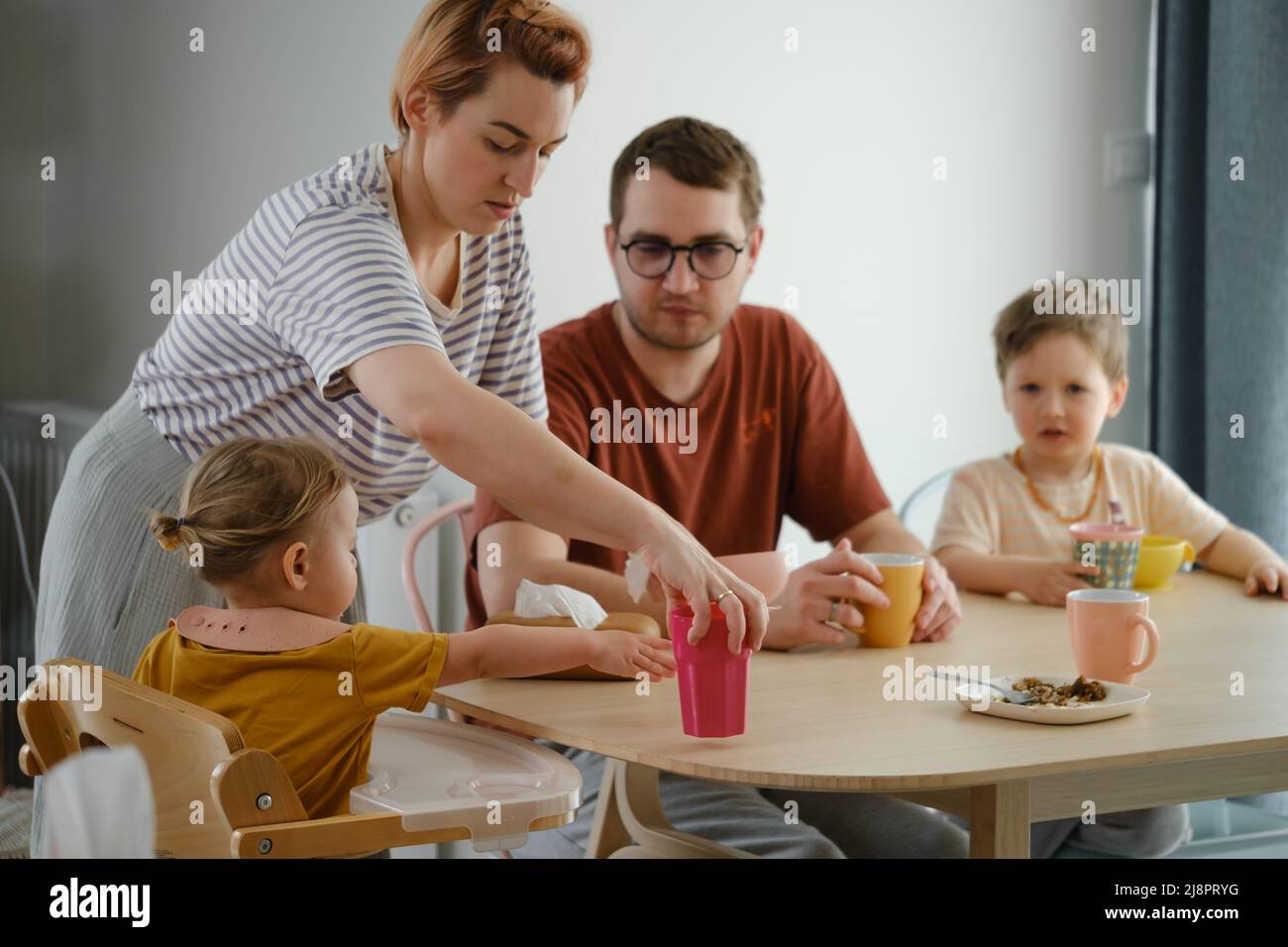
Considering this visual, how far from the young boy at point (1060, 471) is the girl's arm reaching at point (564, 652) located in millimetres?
766

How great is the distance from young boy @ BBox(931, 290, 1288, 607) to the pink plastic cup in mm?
831

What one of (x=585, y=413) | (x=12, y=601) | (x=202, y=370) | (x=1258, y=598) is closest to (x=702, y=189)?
(x=585, y=413)

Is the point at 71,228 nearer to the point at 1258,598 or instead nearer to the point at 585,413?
the point at 585,413

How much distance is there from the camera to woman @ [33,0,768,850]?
4.16ft

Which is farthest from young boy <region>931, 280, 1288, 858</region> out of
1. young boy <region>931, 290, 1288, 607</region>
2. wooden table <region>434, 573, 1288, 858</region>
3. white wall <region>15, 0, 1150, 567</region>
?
white wall <region>15, 0, 1150, 567</region>

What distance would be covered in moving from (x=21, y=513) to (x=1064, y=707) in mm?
2107

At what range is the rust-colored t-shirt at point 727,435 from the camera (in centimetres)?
177

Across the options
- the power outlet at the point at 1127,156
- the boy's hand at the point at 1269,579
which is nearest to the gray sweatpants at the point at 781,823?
the boy's hand at the point at 1269,579

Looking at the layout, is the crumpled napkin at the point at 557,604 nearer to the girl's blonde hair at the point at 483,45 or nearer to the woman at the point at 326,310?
the woman at the point at 326,310

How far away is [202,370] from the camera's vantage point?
1393mm

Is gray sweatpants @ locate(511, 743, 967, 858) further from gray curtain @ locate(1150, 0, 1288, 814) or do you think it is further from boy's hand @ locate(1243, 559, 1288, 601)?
gray curtain @ locate(1150, 0, 1288, 814)
